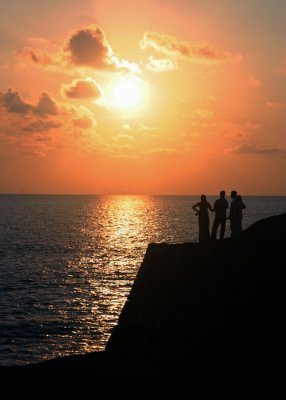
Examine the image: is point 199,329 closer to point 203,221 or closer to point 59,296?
point 203,221

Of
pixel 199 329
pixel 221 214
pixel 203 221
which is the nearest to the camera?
pixel 199 329

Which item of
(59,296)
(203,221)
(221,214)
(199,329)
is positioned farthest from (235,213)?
(59,296)

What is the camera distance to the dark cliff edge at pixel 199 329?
644 cm

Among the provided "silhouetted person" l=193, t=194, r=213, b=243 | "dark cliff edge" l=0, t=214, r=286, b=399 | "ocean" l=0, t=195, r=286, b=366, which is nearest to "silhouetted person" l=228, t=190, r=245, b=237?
"silhouetted person" l=193, t=194, r=213, b=243

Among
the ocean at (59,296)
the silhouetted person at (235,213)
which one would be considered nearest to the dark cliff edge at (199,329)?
the silhouetted person at (235,213)

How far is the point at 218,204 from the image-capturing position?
2095 centimetres

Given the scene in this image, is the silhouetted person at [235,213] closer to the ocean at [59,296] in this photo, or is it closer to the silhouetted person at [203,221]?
the silhouetted person at [203,221]

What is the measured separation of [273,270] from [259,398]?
723cm

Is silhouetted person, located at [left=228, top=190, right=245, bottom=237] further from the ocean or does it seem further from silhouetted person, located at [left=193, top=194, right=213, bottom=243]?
the ocean

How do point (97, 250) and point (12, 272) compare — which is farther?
point (97, 250)

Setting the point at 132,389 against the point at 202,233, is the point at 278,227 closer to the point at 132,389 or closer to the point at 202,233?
the point at 202,233

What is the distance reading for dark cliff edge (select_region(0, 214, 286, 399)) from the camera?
644cm

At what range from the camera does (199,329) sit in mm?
13414

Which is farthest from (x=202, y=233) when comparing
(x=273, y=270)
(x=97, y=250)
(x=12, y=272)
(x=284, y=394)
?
(x=97, y=250)
